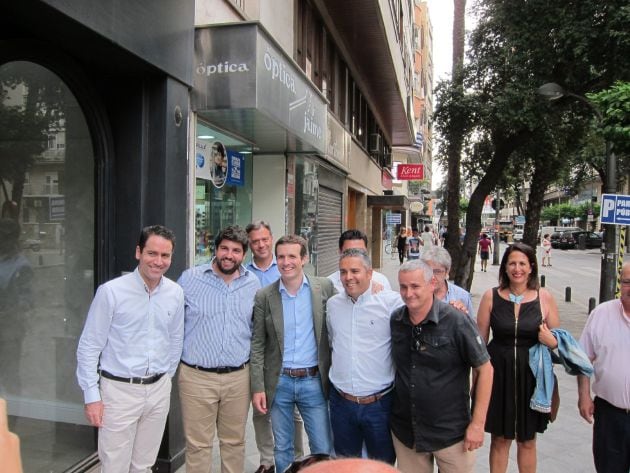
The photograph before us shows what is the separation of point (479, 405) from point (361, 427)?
748mm

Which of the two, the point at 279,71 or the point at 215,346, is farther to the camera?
the point at 279,71

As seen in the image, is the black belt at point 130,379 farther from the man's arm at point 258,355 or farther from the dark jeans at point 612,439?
the dark jeans at point 612,439

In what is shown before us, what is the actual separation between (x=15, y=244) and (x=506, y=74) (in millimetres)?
11552

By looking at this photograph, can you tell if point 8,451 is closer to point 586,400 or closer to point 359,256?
point 359,256

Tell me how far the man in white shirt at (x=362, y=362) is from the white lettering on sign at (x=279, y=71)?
2.73 metres

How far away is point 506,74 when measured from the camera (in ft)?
40.1

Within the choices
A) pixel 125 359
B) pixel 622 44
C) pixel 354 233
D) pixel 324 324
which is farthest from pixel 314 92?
pixel 622 44

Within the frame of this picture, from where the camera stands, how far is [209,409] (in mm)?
3584

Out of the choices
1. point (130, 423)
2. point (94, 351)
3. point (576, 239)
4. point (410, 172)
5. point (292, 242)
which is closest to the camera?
point (94, 351)

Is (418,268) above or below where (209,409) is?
above

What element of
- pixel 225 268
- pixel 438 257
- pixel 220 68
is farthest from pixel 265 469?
pixel 220 68

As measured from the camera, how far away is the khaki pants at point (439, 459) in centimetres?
284

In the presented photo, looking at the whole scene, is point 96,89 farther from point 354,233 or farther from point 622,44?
point 622,44

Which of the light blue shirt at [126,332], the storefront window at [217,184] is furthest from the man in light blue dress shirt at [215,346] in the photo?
the storefront window at [217,184]
